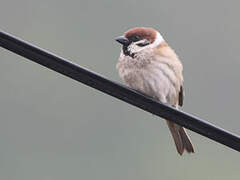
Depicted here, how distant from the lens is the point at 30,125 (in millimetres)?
16375

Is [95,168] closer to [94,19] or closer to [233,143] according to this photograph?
[94,19]

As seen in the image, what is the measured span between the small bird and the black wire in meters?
1.40

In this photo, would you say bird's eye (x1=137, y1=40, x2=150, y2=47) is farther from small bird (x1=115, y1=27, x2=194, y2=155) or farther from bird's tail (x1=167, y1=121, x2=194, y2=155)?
bird's tail (x1=167, y1=121, x2=194, y2=155)

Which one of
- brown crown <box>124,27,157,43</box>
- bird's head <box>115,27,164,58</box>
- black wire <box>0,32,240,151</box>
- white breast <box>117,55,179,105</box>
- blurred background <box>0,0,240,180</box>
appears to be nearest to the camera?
black wire <box>0,32,240,151</box>

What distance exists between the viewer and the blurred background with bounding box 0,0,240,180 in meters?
15.7

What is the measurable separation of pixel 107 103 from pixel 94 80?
13.1 m

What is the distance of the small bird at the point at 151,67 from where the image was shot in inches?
207

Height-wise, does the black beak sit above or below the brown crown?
below

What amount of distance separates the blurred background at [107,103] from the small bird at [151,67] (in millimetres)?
9225

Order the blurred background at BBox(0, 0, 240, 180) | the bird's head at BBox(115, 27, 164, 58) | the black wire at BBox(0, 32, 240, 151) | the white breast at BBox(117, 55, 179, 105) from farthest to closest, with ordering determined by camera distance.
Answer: the blurred background at BBox(0, 0, 240, 180)
the bird's head at BBox(115, 27, 164, 58)
the white breast at BBox(117, 55, 179, 105)
the black wire at BBox(0, 32, 240, 151)

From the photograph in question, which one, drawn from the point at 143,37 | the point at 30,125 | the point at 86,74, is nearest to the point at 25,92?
the point at 30,125

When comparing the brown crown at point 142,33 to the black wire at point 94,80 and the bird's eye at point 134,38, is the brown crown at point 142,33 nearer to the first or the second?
the bird's eye at point 134,38

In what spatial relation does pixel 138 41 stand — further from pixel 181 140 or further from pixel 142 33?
pixel 181 140

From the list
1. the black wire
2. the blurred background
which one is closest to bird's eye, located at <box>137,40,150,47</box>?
the black wire
